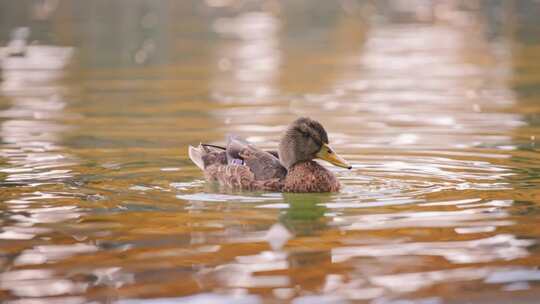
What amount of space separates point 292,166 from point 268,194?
352mm

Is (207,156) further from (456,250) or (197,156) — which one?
(456,250)

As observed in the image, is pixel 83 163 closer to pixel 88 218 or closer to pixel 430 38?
pixel 88 218

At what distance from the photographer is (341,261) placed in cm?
753

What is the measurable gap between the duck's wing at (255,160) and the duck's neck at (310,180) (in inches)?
6.1

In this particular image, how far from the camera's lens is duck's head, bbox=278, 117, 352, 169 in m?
10.1

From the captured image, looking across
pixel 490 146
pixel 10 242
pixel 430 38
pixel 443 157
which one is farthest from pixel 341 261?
pixel 430 38

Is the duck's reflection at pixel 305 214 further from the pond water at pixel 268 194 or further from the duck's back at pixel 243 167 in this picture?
the duck's back at pixel 243 167

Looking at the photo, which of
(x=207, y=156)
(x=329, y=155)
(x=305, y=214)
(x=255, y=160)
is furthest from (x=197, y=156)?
(x=305, y=214)

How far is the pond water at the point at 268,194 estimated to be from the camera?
709cm

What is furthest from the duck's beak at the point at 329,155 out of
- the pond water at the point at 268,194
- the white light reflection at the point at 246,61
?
the white light reflection at the point at 246,61

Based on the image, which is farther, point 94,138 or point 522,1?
point 522,1

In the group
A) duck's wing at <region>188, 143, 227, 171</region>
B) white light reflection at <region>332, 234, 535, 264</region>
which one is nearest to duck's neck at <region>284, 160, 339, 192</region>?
duck's wing at <region>188, 143, 227, 171</region>

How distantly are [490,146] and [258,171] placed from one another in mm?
3180

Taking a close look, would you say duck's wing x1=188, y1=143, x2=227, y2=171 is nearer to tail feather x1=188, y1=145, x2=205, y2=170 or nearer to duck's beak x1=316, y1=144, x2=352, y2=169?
tail feather x1=188, y1=145, x2=205, y2=170
